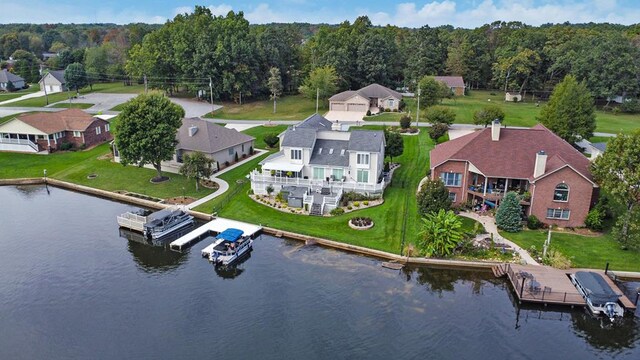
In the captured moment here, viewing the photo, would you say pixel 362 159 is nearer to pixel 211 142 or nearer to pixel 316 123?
pixel 316 123

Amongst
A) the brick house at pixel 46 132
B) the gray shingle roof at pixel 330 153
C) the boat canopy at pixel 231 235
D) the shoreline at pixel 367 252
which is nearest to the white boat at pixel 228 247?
the boat canopy at pixel 231 235

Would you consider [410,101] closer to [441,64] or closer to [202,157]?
[441,64]

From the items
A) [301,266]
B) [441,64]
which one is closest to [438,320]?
[301,266]

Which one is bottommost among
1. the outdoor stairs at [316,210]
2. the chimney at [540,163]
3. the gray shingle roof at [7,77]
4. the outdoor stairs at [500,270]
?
the outdoor stairs at [500,270]

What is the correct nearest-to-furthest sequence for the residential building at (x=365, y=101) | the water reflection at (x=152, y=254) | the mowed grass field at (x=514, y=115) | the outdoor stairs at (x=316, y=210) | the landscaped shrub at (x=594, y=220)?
the water reflection at (x=152, y=254) < the landscaped shrub at (x=594, y=220) < the outdoor stairs at (x=316, y=210) < the mowed grass field at (x=514, y=115) < the residential building at (x=365, y=101)

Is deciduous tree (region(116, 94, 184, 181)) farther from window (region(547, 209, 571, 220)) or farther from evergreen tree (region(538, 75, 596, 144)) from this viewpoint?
evergreen tree (region(538, 75, 596, 144))

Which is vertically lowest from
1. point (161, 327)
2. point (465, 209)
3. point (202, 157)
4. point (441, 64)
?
point (161, 327)

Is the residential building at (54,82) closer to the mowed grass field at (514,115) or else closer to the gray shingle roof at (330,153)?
the mowed grass field at (514,115)
